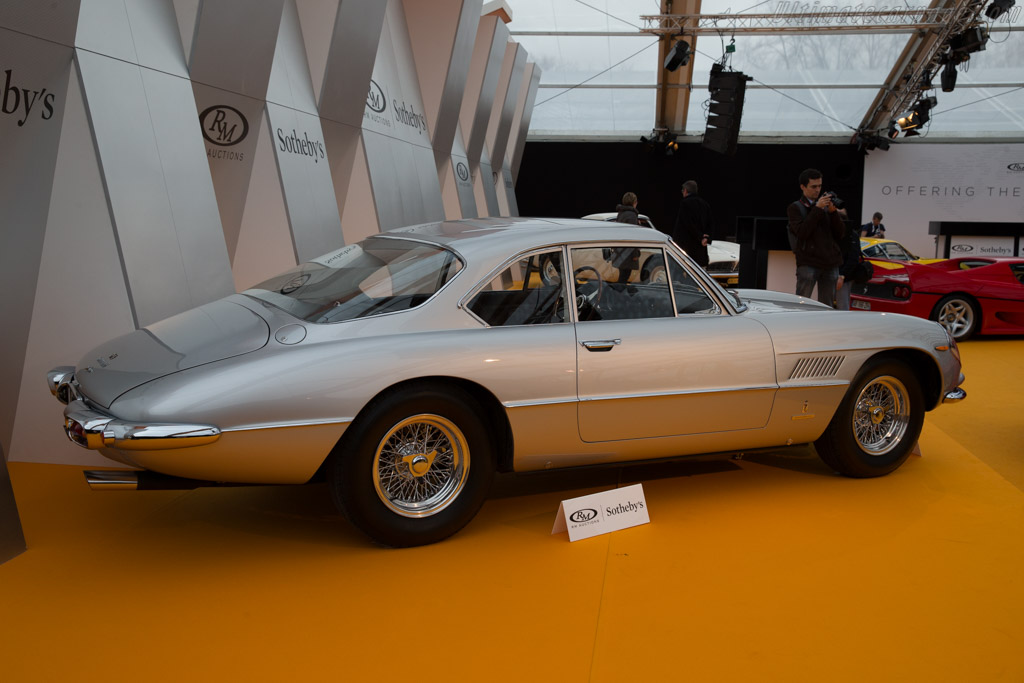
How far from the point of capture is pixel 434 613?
3.03 meters

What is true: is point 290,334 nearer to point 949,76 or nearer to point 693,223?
point 693,223

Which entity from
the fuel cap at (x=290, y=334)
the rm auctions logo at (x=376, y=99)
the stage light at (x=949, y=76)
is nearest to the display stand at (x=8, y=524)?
the fuel cap at (x=290, y=334)

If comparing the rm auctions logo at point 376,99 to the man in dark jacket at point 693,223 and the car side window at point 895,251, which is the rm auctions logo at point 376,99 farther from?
the car side window at point 895,251

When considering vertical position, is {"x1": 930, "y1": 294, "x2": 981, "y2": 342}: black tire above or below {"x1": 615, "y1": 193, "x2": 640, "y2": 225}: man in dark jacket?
below

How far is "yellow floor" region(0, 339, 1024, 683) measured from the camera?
2.71 metres

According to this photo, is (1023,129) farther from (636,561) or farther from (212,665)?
(212,665)

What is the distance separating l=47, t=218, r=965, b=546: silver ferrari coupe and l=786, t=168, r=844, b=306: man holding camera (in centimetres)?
306

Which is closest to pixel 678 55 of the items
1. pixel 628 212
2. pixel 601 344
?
pixel 628 212

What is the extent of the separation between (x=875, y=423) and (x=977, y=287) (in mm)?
6239

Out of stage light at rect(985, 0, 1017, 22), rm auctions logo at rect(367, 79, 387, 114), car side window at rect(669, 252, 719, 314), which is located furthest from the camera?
stage light at rect(985, 0, 1017, 22)

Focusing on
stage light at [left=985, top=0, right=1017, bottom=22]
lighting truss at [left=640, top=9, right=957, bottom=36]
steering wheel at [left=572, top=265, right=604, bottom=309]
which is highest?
lighting truss at [left=640, top=9, right=957, bottom=36]

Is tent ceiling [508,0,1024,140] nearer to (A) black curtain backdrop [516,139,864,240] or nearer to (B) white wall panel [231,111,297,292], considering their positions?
(A) black curtain backdrop [516,139,864,240]

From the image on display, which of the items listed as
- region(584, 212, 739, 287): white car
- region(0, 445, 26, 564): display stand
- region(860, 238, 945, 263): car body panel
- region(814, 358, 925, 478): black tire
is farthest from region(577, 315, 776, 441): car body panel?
region(584, 212, 739, 287): white car

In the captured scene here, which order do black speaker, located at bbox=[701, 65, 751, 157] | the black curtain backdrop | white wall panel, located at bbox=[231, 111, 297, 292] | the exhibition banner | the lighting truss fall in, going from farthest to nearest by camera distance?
the black curtain backdrop → the exhibition banner → the lighting truss → black speaker, located at bbox=[701, 65, 751, 157] → white wall panel, located at bbox=[231, 111, 297, 292]
